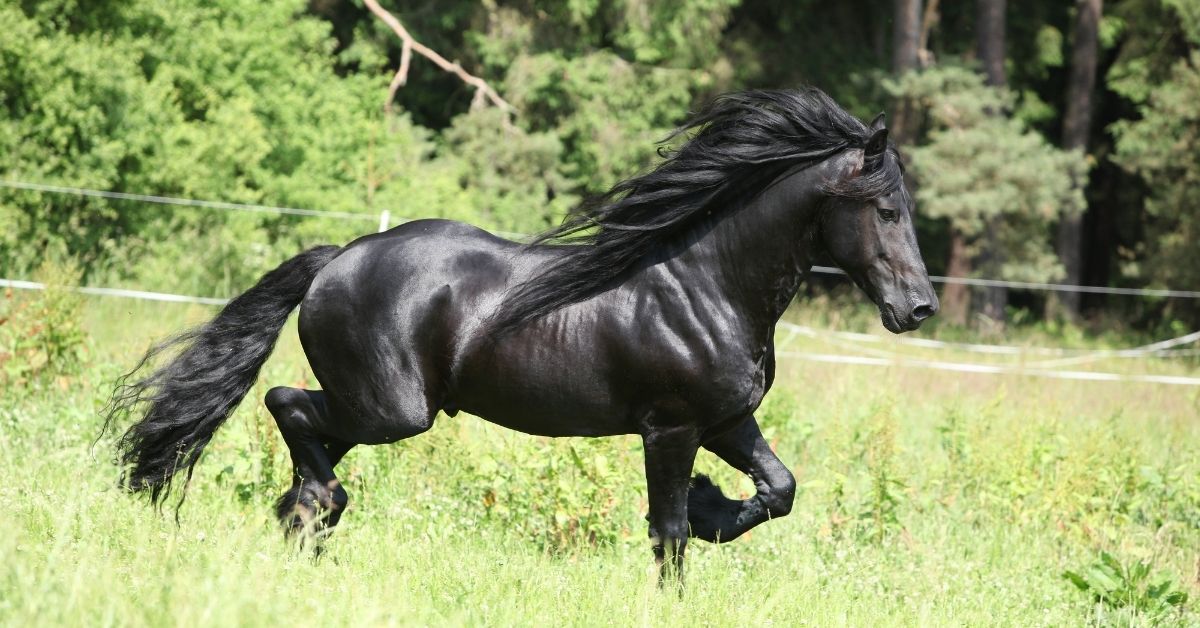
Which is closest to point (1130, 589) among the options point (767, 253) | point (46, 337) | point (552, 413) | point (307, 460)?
point (767, 253)

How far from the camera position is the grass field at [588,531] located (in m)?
3.98

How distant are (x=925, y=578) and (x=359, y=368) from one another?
2774 millimetres

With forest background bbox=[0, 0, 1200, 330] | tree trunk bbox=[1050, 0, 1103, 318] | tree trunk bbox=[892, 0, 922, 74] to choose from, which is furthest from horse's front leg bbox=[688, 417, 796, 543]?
tree trunk bbox=[1050, 0, 1103, 318]

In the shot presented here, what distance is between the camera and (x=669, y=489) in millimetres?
4785

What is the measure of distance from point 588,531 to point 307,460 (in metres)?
1.49

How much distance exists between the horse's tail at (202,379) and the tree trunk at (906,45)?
18107 mm

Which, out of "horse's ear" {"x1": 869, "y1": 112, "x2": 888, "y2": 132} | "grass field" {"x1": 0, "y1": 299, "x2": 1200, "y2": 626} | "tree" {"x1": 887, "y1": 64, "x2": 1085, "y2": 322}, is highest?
"horse's ear" {"x1": 869, "y1": 112, "x2": 888, "y2": 132}

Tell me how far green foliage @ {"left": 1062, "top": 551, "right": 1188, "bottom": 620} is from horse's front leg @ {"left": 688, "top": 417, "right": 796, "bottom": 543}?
1.64 meters

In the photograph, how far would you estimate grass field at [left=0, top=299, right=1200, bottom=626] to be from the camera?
157 inches

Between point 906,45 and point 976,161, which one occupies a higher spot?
point 906,45

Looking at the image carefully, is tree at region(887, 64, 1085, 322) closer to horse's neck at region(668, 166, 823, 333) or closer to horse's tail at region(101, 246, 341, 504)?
horse's neck at region(668, 166, 823, 333)

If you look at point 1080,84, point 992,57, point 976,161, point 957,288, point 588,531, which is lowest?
point 957,288

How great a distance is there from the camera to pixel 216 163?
54.9 ft

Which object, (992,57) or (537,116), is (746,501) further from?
(992,57)
